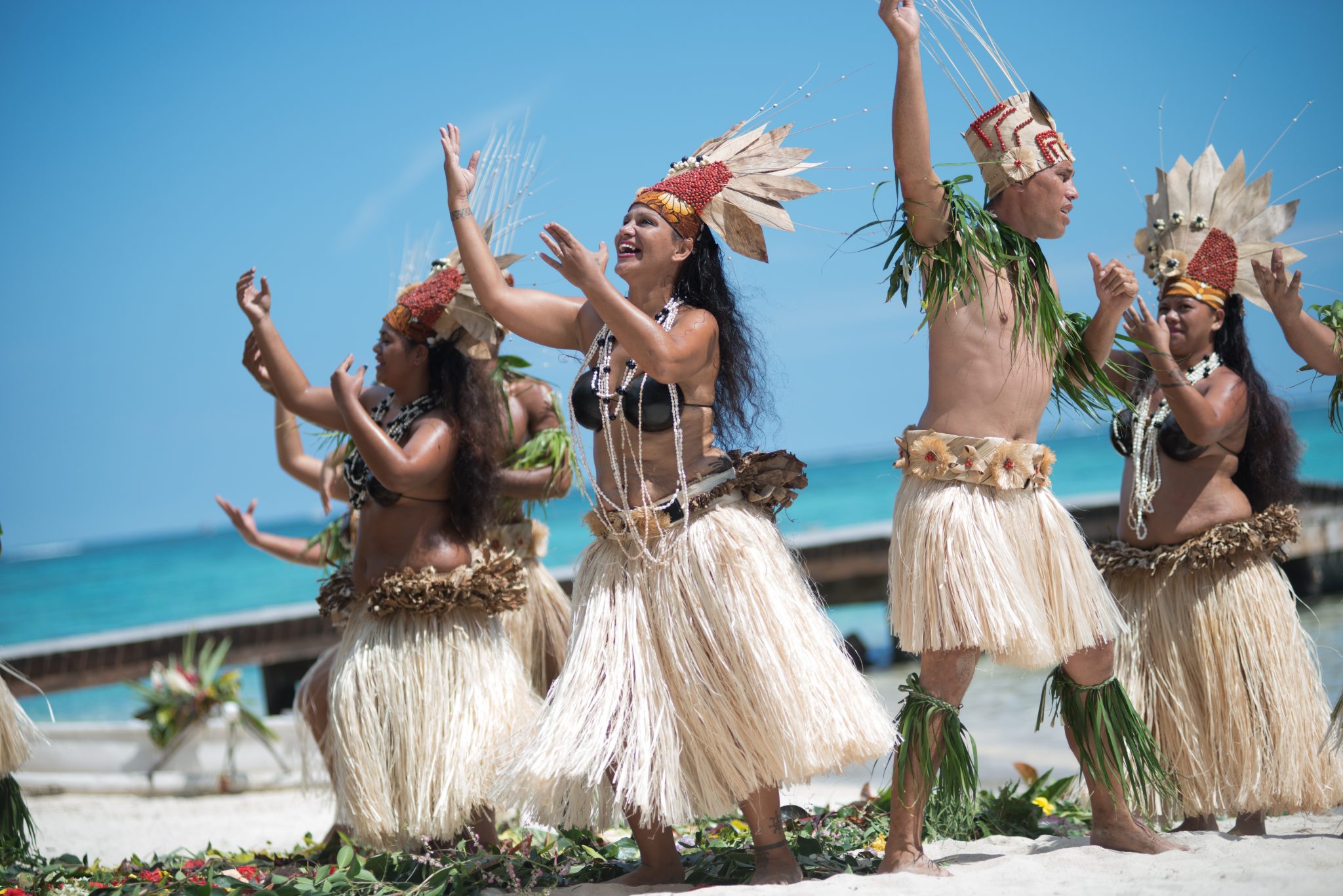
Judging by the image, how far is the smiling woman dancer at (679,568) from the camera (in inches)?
101

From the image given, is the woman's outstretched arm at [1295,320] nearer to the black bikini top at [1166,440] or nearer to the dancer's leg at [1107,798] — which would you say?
the black bikini top at [1166,440]

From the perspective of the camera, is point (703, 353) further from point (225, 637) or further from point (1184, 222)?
point (225, 637)

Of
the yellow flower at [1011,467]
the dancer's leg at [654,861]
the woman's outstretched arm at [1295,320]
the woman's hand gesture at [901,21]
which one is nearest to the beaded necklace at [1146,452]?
the woman's outstretched arm at [1295,320]

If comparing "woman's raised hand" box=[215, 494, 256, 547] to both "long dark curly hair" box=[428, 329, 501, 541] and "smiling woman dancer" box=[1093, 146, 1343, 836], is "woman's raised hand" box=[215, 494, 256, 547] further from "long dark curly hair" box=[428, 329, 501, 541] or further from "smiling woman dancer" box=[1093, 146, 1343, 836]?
"smiling woman dancer" box=[1093, 146, 1343, 836]

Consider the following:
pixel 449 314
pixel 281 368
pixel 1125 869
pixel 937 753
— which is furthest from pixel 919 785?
pixel 281 368

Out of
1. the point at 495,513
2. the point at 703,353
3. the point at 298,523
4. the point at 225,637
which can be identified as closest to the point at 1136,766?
the point at 703,353

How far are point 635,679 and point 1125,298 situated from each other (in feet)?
4.77

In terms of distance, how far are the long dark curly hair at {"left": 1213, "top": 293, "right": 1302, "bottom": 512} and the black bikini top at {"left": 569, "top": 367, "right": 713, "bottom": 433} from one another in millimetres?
1755

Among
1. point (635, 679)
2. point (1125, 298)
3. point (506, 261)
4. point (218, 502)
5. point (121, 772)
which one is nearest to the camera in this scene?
point (635, 679)

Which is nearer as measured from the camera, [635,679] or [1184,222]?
[635,679]

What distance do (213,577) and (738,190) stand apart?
30200 mm

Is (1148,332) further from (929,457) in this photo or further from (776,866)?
(776,866)

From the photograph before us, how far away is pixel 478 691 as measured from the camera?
11.3 feet

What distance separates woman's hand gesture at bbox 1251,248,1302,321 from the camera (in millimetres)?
3180
